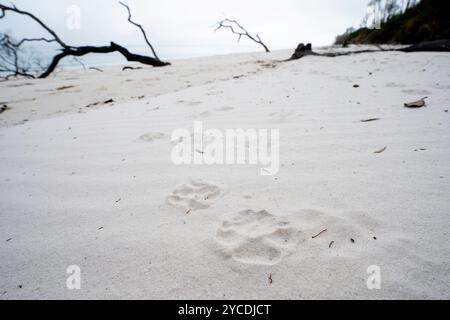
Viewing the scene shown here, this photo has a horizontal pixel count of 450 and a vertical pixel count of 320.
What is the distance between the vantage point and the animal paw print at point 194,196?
1161 millimetres

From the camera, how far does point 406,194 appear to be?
110 centimetres

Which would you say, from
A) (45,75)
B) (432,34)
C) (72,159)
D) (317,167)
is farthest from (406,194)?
(432,34)

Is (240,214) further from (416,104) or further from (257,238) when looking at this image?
(416,104)

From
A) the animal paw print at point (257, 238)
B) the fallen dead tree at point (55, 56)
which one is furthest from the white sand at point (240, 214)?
the fallen dead tree at point (55, 56)

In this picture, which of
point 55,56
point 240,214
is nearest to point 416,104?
point 240,214

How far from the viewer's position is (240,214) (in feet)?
3.55

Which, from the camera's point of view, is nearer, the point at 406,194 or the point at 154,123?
the point at 406,194

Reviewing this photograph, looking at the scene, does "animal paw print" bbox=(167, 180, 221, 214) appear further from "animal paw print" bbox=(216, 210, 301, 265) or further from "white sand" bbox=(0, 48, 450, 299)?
"animal paw print" bbox=(216, 210, 301, 265)

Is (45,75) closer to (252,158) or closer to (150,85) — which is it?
(150,85)

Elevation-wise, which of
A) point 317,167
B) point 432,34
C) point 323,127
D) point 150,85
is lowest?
point 317,167

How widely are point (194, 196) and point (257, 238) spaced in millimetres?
403

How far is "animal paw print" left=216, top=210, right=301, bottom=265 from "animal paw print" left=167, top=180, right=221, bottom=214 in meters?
0.17

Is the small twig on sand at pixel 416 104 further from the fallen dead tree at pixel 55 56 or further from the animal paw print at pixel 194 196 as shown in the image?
the fallen dead tree at pixel 55 56

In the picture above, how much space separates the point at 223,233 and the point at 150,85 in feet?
15.0
